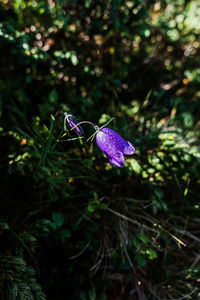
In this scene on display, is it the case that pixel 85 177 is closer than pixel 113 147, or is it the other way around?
pixel 113 147

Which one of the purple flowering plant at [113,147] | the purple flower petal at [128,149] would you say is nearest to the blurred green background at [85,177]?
the purple flowering plant at [113,147]

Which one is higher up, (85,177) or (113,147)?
(85,177)

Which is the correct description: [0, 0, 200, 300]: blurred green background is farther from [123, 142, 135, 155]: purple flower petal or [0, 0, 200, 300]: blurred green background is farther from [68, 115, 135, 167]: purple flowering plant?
[123, 142, 135, 155]: purple flower petal

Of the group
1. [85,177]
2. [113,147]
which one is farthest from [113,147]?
[85,177]

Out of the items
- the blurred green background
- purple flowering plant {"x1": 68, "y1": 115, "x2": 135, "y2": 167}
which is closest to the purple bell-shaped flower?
purple flowering plant {"x1": 68, "y1": 115, "x2": 135, "y2": 167}

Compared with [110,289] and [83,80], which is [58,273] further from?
[83,80]

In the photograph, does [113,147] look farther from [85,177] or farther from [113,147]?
[85,177]
